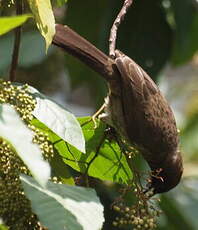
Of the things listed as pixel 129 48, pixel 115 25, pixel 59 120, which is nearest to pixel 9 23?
pixel 59 120

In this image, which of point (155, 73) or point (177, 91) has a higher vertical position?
point (155, 73)

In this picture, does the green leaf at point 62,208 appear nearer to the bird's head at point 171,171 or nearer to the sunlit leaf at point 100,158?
the sunlit leaf at point 100,158

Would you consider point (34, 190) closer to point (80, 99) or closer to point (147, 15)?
point (147, 15)

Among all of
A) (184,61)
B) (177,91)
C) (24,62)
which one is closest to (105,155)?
(24,62)

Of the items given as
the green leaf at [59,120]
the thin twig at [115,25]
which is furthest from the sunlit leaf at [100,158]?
the thin twig at [115,25]

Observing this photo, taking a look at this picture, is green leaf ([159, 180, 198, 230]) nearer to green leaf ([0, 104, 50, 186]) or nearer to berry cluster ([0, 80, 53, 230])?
berry cluster ([0, 80, 53, 230])

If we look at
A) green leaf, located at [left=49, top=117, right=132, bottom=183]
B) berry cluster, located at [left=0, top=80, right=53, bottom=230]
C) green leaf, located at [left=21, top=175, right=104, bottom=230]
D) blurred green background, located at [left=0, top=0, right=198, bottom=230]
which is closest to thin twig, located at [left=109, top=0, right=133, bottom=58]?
green leaf, located at [left=49, top=117, right=132, bottom=183]

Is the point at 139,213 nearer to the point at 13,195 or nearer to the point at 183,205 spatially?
the point at 13,195
